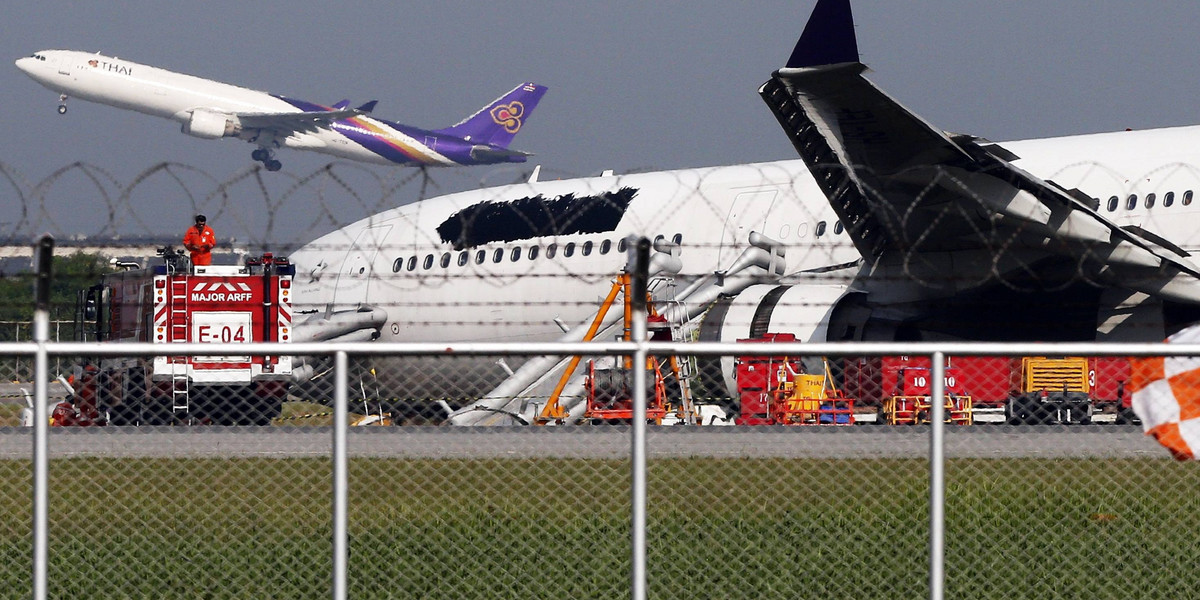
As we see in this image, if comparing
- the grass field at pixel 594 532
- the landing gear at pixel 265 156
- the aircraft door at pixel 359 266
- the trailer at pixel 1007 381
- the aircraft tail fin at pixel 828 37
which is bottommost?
the grass field at pixel 594 532

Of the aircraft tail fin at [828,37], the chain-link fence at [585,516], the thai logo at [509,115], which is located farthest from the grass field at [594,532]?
the thai logo at [509,115]

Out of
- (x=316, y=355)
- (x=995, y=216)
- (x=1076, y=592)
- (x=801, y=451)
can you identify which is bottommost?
(x=1076, y=592)

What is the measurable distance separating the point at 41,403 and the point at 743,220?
1403 centimetres

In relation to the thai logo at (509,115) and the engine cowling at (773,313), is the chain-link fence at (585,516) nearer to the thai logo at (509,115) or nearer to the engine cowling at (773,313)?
the engine cowling at (773,313)

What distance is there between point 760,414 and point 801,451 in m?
4.60

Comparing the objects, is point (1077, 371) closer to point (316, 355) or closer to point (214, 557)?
point (214, 557)

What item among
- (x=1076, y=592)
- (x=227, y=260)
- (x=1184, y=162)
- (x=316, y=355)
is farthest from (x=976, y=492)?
(x=227, y=260)

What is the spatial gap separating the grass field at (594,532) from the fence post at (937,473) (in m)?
1.45

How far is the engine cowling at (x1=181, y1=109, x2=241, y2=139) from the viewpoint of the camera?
6694cm

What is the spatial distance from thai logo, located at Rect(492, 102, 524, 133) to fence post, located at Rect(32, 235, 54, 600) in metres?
67.0

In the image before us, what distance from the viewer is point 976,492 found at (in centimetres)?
827

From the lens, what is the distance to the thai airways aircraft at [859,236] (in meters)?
14.6

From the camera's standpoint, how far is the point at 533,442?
6.46 meters

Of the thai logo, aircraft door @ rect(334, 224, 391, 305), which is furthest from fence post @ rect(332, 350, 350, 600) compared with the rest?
the thai logo
